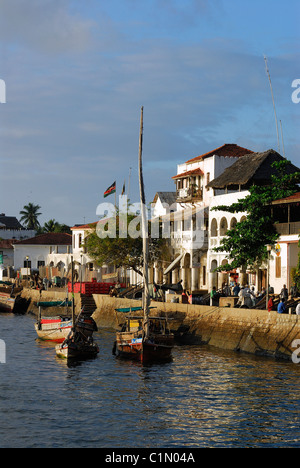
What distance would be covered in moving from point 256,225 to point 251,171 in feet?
25.5

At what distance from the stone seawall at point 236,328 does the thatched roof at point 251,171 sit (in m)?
13.0

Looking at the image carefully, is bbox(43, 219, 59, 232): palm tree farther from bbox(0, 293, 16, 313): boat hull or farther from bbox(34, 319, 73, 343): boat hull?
bbox(34, 319, 73, 343): boat hull

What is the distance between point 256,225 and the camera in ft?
173

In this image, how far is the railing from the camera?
1937 inches

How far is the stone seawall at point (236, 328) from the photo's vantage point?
124 feet

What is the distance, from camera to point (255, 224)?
52.8m

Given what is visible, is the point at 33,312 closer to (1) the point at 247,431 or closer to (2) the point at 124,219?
(2) the point at 124,219

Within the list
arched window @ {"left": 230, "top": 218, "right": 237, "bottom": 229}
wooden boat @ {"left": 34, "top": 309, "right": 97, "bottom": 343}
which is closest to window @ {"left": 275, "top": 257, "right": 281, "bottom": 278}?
arched window @ {"left": 230, "top": 218, "right": 237, "bottom": 229}

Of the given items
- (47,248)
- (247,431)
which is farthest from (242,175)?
(47,248)

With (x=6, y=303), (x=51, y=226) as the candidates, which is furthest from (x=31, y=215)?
(x=6, y=303)

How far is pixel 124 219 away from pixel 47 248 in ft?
139

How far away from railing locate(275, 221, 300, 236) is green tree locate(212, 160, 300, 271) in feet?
1.34

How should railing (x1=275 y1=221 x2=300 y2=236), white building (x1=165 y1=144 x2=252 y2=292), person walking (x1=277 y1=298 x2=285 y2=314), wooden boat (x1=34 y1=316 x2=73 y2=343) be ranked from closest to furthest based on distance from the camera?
person walking (x1=277 y1=298 x2=285 y2=314) → wooden boat (x1=34 y1=316 x2=73 y2=343) → railing (x1=275 y1=221 x2=300 y2=236) → white building (x1=165 y1=144 x2=252 y2=292)

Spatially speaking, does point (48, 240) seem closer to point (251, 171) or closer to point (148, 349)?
point (251, 171)
